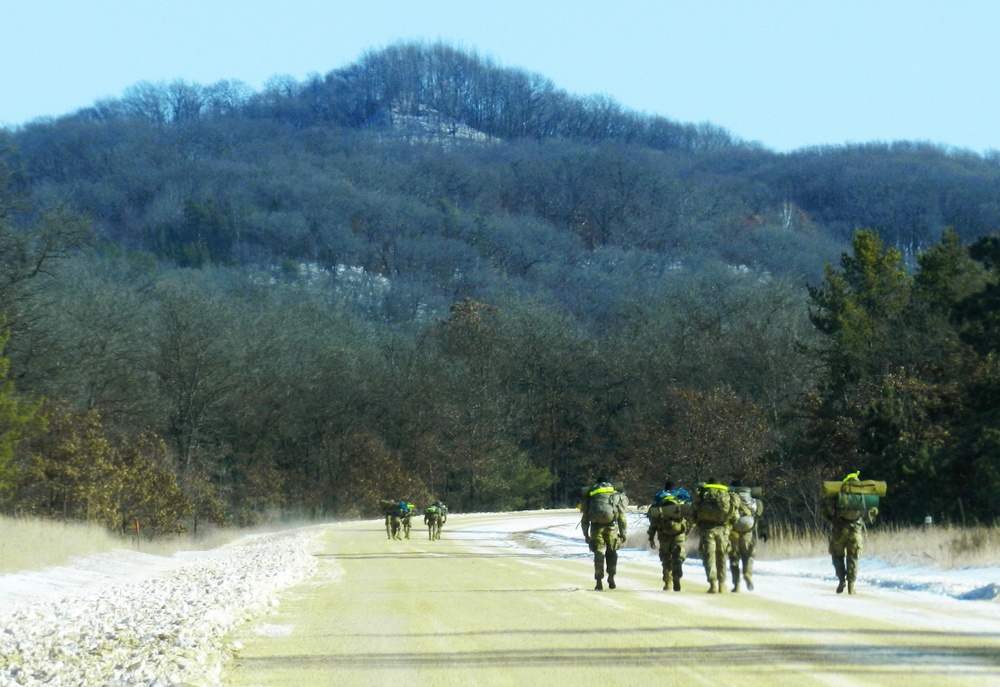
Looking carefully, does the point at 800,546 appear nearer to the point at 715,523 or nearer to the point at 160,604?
the point at 715,523

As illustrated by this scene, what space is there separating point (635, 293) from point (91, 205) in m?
70.2

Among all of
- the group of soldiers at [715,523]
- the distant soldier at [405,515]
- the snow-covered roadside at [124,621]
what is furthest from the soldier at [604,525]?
the distant soldier at [405,515]

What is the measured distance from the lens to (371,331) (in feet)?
340

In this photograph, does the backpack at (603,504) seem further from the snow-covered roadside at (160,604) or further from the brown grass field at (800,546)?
the brown grass field at (800,546)

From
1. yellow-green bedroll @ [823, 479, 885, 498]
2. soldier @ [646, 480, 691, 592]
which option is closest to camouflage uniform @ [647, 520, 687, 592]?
soldier @ [646, 480, 691, 592]

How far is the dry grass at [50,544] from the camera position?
22503mm

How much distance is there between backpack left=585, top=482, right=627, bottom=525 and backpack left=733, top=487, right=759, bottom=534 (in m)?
1.76

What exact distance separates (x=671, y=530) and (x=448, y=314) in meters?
105

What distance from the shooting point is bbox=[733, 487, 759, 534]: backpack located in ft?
61.1

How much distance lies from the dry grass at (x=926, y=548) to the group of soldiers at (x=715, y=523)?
468 cm

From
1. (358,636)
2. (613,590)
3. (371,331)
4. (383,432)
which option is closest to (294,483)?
(383,432)

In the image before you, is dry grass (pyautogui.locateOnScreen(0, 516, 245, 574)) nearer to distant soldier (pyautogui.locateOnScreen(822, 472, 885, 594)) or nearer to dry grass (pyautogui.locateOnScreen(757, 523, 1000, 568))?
distant soldier (pyautogui.locateOnScreen(822, 472, 885, 594))

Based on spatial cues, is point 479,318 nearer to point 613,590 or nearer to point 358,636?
point 613,590

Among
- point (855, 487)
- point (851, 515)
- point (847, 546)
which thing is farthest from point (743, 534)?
point (855, 487)
